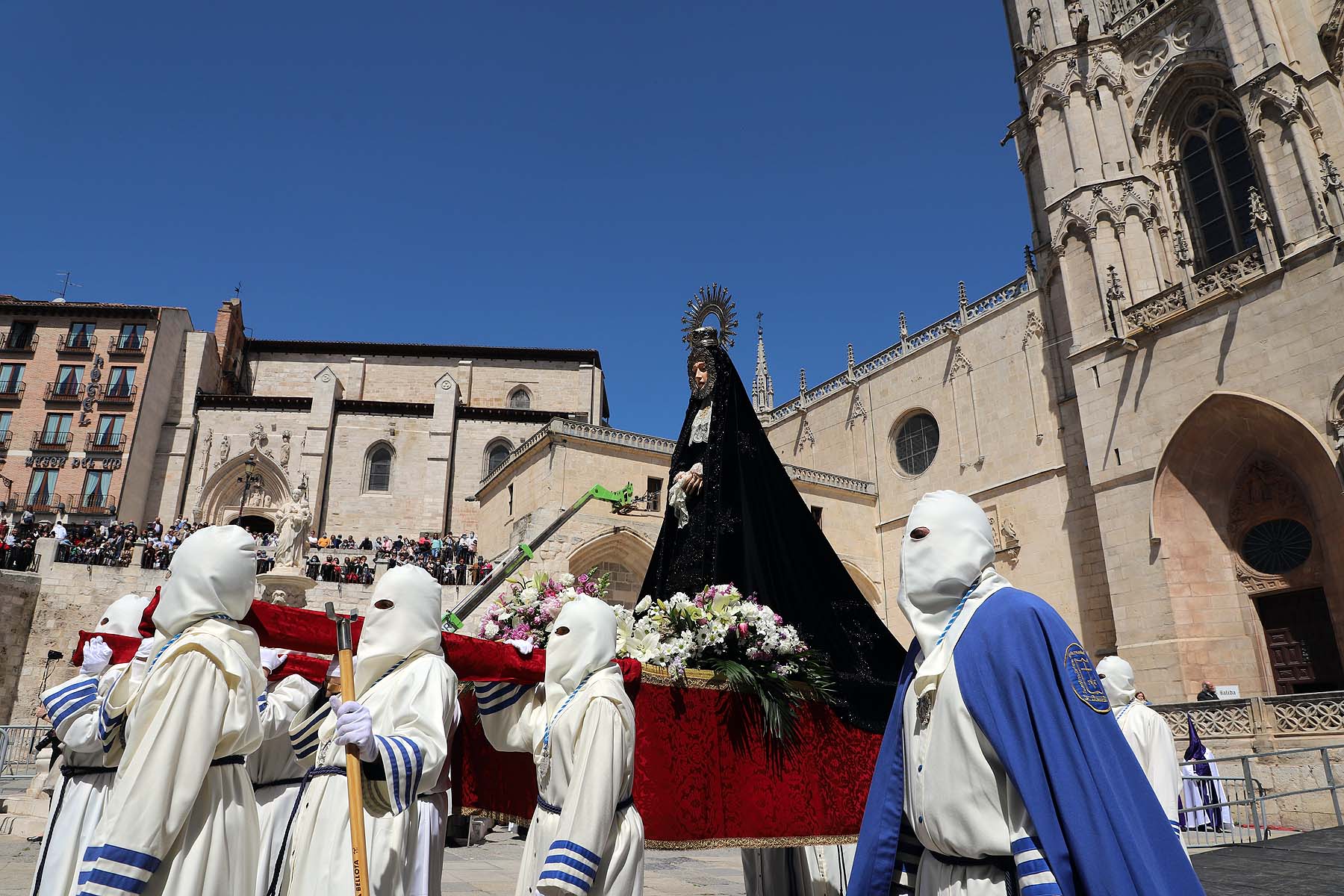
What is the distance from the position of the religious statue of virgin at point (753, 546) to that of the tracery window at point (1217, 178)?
16449 mm

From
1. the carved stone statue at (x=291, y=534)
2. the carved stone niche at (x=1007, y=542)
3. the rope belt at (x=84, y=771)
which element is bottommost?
the rope belt at (x=84, y=771)

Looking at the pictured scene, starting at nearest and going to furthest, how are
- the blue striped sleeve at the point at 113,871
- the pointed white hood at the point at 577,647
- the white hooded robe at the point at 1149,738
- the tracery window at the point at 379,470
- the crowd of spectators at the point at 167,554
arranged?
the blue striped sleeve at the point at 113,871, the pointed white hood at the point at 577,647, the white hooded robe at the point at 1149,738, the crowd of spectators at the point at 167,554, the tracery window at the point at 379,470

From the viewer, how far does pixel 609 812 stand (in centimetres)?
280

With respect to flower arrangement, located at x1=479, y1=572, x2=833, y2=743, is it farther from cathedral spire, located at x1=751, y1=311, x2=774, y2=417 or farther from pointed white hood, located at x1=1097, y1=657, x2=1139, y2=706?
cathedral spire, located at x1=751, y1=311, x2=774, y2=417

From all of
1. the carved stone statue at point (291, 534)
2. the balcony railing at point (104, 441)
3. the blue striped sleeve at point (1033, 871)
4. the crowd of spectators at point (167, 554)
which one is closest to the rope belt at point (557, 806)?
the blue striped sleeve at point (1033, 871)

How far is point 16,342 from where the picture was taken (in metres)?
35.0

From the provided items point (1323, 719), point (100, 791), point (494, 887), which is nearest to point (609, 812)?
point (100, 791)

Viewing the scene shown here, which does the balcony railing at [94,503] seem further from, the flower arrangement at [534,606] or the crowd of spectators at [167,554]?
the flower arrangement at [534,606]

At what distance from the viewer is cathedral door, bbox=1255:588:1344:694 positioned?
14172mm

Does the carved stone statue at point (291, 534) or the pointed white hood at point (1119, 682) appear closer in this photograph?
the pointed white hood at point (1119, 682)

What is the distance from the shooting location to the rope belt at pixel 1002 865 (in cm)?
186

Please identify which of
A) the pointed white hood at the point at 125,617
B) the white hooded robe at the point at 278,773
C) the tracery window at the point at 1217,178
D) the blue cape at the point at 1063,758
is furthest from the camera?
the tracery window at the point at 1217,178

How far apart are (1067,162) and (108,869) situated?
22.0 m

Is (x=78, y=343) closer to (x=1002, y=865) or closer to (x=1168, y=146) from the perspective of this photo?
(x=1168, y=146)
